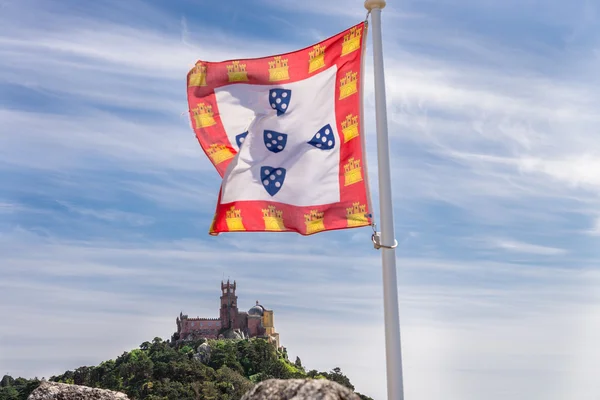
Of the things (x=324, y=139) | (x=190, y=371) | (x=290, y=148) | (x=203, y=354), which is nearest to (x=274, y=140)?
(x=290, y=148)

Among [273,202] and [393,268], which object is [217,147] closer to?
[273,202]

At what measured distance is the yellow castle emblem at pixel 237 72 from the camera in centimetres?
1348

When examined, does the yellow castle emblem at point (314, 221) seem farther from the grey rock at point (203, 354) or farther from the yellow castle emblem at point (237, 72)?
the grey rock at point (203, 354)

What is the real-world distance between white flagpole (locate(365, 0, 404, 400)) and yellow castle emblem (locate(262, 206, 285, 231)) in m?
1.64

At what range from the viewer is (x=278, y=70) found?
13.2 meters

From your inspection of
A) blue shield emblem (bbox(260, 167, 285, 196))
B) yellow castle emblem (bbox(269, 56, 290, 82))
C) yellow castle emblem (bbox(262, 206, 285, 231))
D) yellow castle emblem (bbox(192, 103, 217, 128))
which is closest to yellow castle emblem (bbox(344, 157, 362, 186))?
blue shield emblem (bbox(260, 167, 285, 196))

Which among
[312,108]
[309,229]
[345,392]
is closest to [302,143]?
[312,108]

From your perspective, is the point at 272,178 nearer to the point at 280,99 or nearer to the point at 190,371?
the point at 280,99

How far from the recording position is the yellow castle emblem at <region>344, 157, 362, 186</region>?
1221 cm

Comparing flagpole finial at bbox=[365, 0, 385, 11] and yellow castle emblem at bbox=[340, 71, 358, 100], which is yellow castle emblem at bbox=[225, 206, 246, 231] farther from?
flagpole finial at bbox=[365, 0, 385, 11]

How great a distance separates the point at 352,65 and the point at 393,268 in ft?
11.2

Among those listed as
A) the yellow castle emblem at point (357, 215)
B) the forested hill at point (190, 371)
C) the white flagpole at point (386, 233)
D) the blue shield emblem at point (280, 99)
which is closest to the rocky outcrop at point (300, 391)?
the white flagpole at point (386, 233)

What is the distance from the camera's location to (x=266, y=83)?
13.2m

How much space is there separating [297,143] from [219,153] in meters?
1.65
